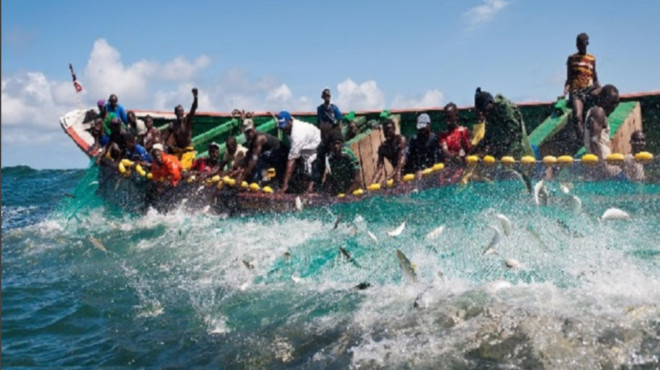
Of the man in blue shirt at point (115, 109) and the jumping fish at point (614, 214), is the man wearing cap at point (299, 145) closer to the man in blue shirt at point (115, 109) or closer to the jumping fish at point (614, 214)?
the jumping fish at point (614, 214)

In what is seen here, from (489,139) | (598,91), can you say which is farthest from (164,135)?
(598,91)

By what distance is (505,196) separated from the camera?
627cm

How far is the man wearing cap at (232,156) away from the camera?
1074 centimetres

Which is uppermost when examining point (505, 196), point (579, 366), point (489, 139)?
point (489, 139)

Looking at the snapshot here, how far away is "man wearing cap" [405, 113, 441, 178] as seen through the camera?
8.46m

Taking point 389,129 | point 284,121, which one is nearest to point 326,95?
point 284,121

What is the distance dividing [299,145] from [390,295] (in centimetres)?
480

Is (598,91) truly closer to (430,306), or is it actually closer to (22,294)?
(430,306)

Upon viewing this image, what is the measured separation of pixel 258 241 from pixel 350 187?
1775 millimetres

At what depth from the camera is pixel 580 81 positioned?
9195 mm

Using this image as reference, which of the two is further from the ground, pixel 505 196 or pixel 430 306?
pixel 505 196

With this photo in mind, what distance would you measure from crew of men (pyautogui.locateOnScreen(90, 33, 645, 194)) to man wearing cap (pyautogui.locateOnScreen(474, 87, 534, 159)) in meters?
0.01

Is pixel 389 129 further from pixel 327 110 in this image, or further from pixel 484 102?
pixel 327 110

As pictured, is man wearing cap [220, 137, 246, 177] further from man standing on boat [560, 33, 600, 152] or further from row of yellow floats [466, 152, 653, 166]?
man standing on boat [560, 33, 600, 152]
